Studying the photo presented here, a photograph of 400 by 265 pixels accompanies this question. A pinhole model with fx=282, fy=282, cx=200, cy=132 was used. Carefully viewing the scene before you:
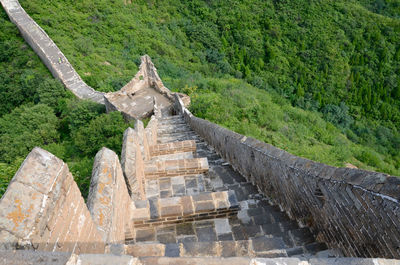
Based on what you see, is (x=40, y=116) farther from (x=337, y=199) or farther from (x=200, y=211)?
(x=337, y=199)

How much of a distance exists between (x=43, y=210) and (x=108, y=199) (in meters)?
1.23

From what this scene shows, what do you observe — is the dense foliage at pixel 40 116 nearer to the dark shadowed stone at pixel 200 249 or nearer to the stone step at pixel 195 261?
the dark shadowed stone at pixel 200 249

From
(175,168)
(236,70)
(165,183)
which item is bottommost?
(236,70)

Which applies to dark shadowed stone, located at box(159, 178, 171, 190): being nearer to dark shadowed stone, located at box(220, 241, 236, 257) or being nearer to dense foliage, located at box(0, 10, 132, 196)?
dark shadowed stone, located at box(220, 241, 236, 257)

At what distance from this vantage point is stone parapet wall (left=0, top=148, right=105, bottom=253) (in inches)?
70.1

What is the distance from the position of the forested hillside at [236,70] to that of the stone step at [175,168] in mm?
4767

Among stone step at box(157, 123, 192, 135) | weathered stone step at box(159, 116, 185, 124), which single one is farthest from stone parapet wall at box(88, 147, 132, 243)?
weathered stone step at box(159, 116, 185, 124)

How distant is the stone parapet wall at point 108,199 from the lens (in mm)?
2949

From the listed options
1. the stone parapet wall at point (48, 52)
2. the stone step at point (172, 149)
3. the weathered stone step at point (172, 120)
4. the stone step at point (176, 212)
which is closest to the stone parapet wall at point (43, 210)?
the stone step at point (176, 212)

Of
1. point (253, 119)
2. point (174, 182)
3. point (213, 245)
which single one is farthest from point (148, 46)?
point (213, 245)

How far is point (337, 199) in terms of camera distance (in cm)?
332

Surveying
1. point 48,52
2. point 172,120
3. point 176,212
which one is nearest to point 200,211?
point 176,212

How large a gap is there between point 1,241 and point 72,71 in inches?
892

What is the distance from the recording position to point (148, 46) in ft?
96.7
